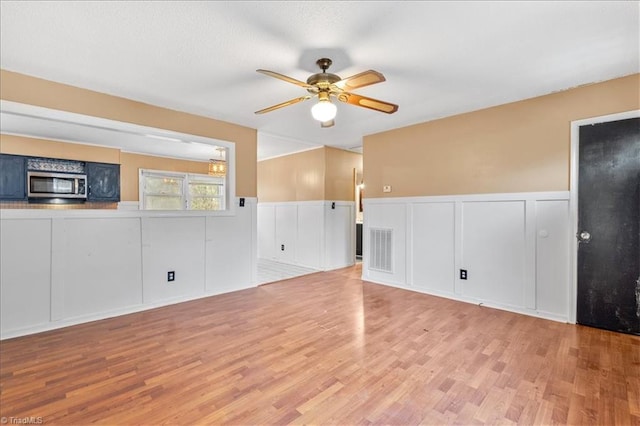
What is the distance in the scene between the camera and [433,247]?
13.1 ft

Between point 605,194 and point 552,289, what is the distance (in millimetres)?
1056

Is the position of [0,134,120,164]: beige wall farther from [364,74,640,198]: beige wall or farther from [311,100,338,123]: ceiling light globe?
[364,74,640,198]: beige wall

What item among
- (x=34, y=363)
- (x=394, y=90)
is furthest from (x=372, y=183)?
(x=34, y=363)

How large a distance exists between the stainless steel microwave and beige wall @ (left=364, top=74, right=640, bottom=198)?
16.5 feet

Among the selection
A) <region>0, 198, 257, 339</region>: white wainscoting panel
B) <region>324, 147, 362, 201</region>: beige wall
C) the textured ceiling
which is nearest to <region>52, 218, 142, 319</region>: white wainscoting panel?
<region>0, 198, 257, 339</region>: white wainscoting panel

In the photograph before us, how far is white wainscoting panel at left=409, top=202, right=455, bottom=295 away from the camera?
3830mm

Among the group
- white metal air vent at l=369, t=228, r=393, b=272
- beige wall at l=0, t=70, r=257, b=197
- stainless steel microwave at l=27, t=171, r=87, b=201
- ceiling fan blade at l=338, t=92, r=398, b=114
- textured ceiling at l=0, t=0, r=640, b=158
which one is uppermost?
textured ceiling at l=0, t=0, r=640, b=158

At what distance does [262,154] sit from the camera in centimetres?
645

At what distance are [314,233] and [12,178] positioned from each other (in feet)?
15.3

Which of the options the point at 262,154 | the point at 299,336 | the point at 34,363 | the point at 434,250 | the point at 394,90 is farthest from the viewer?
the point at 262,154

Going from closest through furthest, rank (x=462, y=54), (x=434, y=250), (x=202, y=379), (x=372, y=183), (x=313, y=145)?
(x=202, y=379) → (x=462, y=54) → (x=434, y=250) → (x=372, y=183) → (x=313, y=145)

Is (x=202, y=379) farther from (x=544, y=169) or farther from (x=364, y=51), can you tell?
(x=544, y=169)

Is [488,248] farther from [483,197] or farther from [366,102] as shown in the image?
[366,102]

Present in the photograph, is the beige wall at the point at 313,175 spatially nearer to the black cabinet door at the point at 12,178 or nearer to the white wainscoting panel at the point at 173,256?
the white wainscoting panel at the point at 173,256
